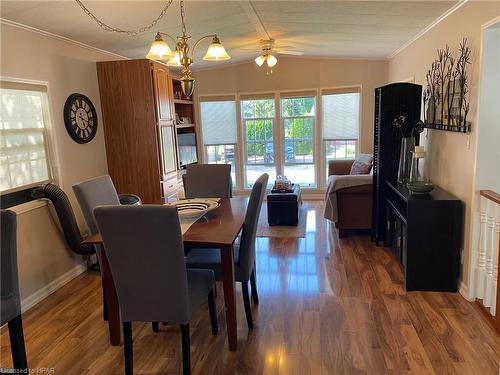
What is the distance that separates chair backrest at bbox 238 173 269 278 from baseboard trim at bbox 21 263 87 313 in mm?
1947

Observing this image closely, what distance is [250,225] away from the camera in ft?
Result: 8.60

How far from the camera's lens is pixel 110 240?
2.04m

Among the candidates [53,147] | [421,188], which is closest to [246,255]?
[421,188]

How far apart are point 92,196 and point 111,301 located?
796 mm

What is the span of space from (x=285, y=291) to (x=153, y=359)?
1.31 metres

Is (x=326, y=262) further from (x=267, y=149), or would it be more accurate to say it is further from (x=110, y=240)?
(x=267, y=149)

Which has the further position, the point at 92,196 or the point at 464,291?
the point at 464,291

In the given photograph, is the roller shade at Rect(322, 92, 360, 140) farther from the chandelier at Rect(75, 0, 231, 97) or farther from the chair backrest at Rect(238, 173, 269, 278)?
the chair backrest at Rect(238, 173, 269, 278)

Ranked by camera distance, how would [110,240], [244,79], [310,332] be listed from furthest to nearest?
[244,79]
[310,332]
[110,240]

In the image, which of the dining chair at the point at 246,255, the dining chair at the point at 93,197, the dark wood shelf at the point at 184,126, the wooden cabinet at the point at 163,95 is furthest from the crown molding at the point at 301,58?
the dining chair at the point at 246,255

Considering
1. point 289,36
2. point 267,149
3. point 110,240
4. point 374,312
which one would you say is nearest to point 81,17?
point 110,240

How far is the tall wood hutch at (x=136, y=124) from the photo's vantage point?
4.29m

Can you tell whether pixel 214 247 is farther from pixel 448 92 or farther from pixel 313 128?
pixel 313 128

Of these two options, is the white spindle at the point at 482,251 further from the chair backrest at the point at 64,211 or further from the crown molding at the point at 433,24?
the chair backrest at the point at 64,211
